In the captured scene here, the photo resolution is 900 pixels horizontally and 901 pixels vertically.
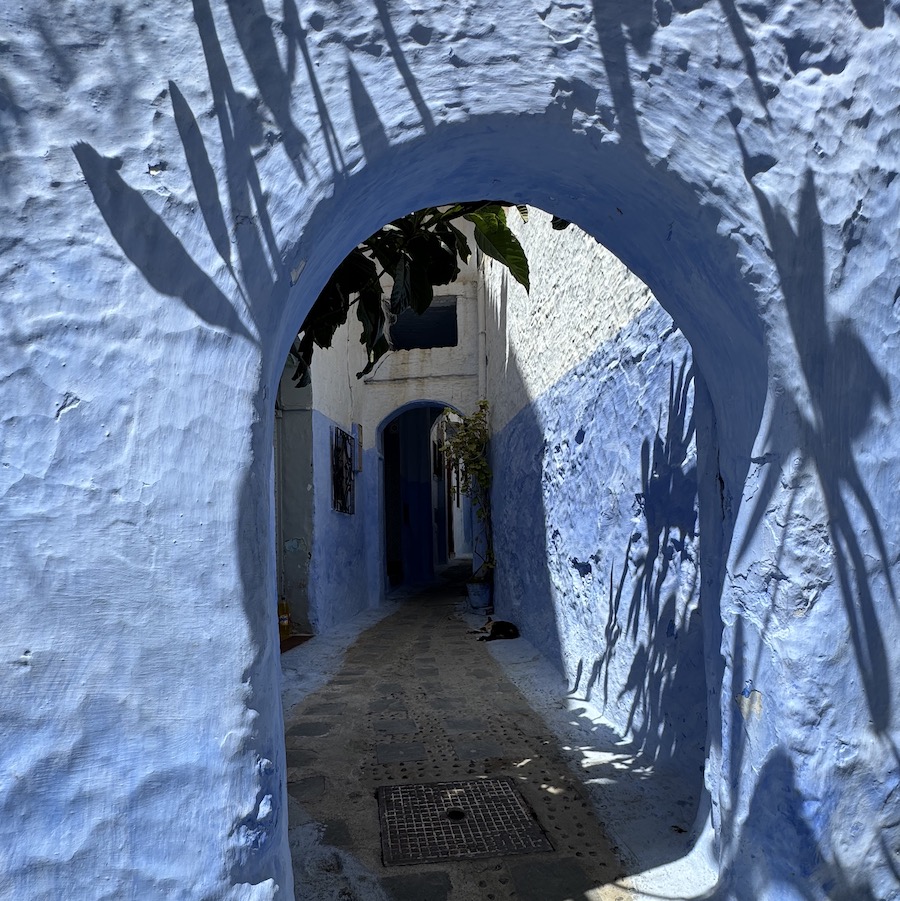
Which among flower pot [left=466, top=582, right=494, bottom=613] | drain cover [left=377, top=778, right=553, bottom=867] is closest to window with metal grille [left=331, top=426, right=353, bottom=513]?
flower pot [left=466, top=582, right=494, bottom=613]

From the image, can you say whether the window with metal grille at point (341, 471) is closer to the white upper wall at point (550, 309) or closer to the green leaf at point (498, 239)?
the white upper wall at point (550, 309)

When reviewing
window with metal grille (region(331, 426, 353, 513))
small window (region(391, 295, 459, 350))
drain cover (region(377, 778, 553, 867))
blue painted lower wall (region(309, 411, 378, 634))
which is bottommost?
drain cover (region(377, 778, 553, 867))

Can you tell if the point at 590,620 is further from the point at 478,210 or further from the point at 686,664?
the point at 478,210

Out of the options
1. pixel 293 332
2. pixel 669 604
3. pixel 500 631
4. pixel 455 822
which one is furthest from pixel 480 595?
pixel 293 332

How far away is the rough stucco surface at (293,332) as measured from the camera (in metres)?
1.82

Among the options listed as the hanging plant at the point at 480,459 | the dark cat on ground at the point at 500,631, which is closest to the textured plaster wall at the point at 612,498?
the dark cat on ground at the point at 500,631

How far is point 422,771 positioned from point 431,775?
0.09 metres

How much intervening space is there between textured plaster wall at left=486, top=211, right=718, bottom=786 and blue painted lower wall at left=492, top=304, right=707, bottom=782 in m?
0.01

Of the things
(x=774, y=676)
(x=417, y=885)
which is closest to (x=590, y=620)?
(x=417, y=885)

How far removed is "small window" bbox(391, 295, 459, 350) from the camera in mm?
13867

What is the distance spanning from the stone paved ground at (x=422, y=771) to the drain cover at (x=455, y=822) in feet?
0.18

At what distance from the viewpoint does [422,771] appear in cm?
409

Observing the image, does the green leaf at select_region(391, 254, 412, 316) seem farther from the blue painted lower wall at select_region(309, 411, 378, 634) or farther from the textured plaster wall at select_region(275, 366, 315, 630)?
the blue painted lower wall at select_region(309, 411, 378, 634)

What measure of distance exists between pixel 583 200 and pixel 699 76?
54 cm
